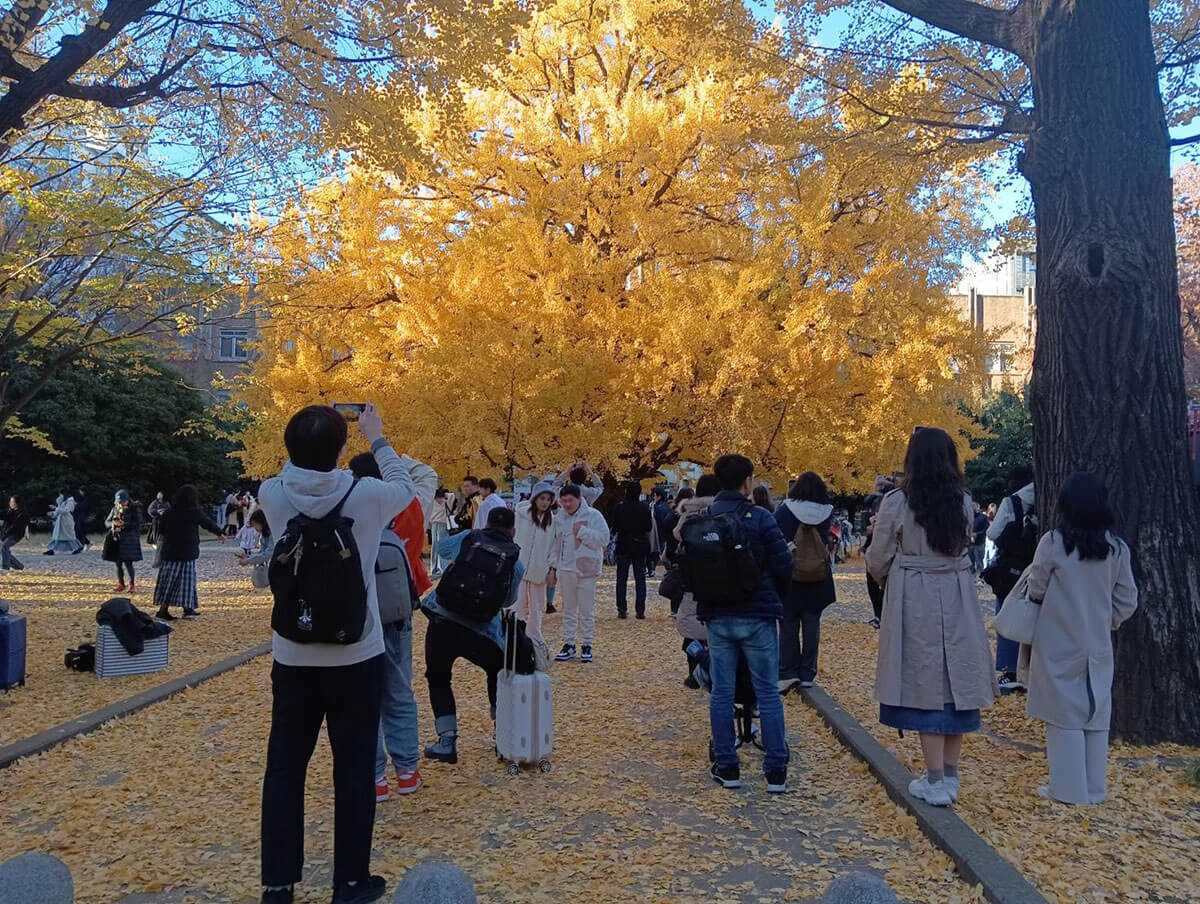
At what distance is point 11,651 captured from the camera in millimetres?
7430

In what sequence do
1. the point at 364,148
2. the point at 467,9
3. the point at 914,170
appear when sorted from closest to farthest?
the point at 467,9, the point at 364,148, the point at 914,170

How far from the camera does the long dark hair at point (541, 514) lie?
895 centimetres

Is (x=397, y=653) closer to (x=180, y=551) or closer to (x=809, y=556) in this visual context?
(x=809, y=556)

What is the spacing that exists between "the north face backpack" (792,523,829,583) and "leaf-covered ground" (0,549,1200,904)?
993mm

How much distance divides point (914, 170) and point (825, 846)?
671 cm

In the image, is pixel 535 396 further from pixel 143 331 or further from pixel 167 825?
pixel 167 825

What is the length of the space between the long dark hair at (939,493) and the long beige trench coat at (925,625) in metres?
0.05

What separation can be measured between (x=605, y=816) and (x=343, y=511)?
7.51ft

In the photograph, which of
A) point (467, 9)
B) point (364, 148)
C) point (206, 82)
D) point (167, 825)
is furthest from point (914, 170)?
point (167, 825)

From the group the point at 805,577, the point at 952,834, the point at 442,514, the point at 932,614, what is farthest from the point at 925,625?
the point at 442,514

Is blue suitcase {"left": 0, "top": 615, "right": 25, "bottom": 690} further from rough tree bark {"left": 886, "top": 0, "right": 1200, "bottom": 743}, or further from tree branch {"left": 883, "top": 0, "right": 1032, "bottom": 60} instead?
tree branch {"left": 883, "top": 0, "right": 1032, "bottom": 60}

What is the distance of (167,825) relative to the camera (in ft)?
15.0

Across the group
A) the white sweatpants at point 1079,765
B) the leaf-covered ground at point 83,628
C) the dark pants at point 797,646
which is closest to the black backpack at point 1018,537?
the dark pants at point 797,646

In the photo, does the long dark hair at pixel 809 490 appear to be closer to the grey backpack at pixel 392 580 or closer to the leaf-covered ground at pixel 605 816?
the leaf-covered ground at pixel 605 816
